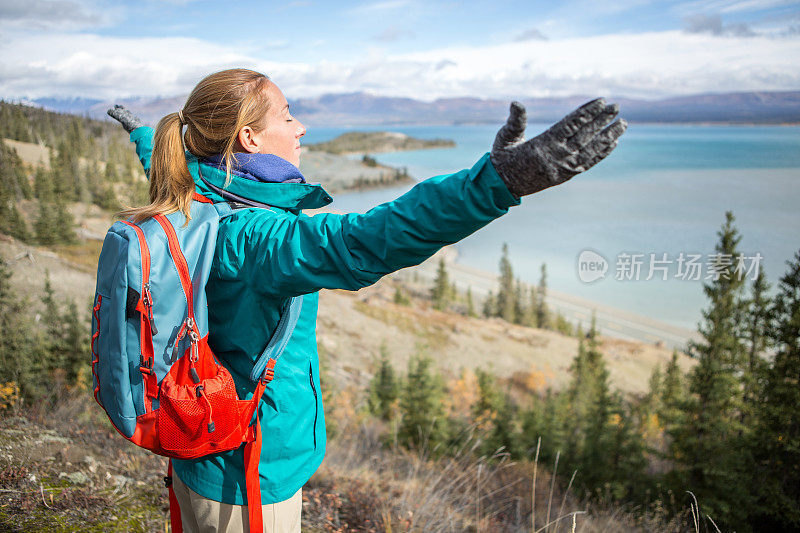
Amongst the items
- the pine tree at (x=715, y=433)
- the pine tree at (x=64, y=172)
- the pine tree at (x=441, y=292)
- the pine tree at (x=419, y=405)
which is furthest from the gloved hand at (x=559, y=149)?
the pine tree at (x=441, y=292)

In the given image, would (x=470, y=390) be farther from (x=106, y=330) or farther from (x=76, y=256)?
(x=106, y=330)

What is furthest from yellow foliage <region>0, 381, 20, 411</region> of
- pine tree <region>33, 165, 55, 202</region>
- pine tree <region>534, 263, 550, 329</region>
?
pine tree <region>534, 263, 550, 329</region>

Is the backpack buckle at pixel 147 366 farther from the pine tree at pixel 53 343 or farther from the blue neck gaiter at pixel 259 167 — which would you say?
the pine tree at pixel 53 343

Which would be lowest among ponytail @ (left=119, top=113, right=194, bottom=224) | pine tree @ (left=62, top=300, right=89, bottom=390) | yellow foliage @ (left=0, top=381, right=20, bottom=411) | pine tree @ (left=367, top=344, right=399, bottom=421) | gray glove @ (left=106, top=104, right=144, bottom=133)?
pine tree @ (left=367, top=344, right=399, bottom=421)

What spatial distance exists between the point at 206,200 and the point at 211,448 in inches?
32.0

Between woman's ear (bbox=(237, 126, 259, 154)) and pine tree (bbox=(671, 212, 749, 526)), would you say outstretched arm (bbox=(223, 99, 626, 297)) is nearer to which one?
woman's ear (bbox=(237, 126, 259, 154))

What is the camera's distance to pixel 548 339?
5059cm

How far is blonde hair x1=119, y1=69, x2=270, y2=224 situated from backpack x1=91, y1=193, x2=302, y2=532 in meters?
0.12

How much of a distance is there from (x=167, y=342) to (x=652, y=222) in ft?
361

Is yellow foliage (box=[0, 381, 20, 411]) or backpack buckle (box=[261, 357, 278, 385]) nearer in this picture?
backpack buckle (box=[261, 357, 278, 385])

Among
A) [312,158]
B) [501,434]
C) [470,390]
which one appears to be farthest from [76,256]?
[312,158]

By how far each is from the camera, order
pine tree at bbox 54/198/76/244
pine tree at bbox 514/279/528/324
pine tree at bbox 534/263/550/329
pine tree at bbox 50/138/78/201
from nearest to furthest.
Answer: pine tree at bbox 54/198/76/244
pine tree at bbox 50/138/78/201
pine tree at bbox 534/263/550/329
pine tree at bbox 514/279/528/324

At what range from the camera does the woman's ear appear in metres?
1.68

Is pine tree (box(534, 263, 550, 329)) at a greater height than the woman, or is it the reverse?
the woman
